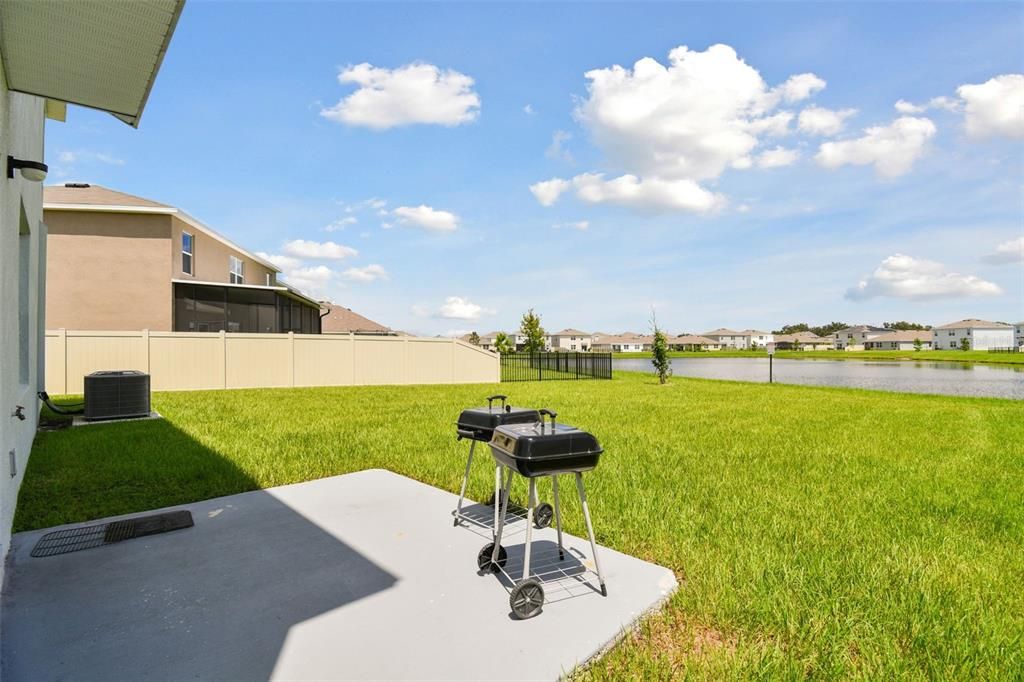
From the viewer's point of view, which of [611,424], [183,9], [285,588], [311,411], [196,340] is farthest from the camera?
[196,340]

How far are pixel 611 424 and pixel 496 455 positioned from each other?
7615mm

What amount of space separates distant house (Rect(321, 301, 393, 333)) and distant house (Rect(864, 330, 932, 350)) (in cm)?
13198

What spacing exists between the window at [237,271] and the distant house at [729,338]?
14023cm

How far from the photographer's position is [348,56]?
11.0 m

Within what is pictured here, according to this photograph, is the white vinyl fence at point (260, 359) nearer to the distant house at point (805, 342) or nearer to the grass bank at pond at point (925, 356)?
the grass bank at pond at point (925, 356)

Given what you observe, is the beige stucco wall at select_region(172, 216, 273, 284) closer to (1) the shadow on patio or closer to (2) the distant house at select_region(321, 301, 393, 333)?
(2) the distant house at select_region(321, 301, 393, 333)

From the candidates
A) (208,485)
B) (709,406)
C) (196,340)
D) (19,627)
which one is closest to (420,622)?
(19,627)

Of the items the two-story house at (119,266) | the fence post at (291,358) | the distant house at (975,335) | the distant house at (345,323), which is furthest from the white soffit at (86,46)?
the distant house at (975,335)

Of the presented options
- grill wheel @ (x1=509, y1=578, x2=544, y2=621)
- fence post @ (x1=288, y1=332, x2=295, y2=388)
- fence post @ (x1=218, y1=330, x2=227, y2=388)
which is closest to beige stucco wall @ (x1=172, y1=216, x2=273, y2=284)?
fence post @ (x1=218, y1=330, x2=227, y2=388)

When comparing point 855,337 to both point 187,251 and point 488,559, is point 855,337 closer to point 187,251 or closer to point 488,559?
point 187,251

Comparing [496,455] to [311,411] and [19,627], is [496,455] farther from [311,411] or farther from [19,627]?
[311,411]

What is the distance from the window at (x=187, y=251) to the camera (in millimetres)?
20391

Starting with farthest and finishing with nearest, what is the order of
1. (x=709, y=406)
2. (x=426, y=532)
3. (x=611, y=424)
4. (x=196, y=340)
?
1. (x=196, y=340)
2. (x=709, y=406)
3. (x=611, y=424)
4. (x=426, y=532)

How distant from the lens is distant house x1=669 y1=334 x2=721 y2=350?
126300mm
